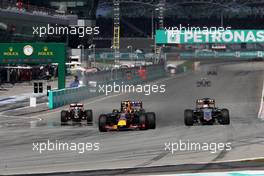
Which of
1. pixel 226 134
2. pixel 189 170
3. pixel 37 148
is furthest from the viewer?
pixel 226 134

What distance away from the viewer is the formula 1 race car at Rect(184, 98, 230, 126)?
Result: 2478cm

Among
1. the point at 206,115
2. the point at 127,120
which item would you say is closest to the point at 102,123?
the point at 127,120

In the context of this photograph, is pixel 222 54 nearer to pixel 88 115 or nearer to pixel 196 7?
pixel 196 7

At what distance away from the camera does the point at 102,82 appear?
160 ft

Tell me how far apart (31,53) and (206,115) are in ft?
58.9

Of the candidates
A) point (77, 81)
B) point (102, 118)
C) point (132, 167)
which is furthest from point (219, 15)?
point (132, 167)

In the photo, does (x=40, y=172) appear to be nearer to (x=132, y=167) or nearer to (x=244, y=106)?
(x=132, y=167)

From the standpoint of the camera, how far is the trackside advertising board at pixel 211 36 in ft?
286

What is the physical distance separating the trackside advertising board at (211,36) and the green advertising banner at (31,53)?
1813 inches

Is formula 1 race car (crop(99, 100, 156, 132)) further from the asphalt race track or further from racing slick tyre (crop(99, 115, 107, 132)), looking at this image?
the asphalt race track

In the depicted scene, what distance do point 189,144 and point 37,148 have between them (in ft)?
15.5

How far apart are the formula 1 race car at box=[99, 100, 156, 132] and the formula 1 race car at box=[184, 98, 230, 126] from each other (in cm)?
189

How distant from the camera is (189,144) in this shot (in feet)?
63.4

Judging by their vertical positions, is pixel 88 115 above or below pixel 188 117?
below
